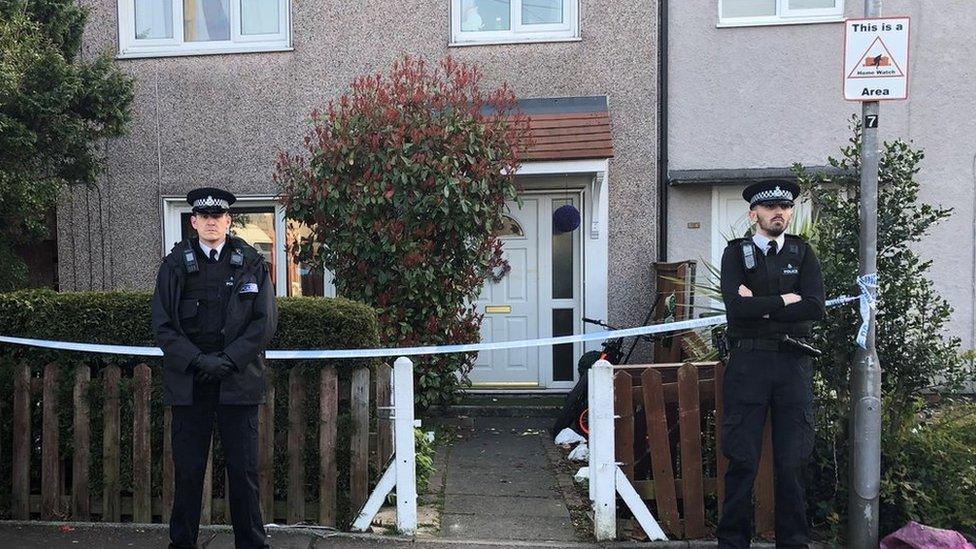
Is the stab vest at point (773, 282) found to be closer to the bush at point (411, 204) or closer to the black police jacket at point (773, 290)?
the black police jacket at point (773, 290)

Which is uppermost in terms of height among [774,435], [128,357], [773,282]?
[773,282]

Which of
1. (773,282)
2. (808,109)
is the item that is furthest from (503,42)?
(773,282)

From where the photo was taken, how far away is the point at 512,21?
7.88m

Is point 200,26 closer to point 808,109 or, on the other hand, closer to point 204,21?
point 204,21

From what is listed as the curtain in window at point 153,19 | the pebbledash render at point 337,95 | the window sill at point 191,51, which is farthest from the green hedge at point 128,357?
the curtain in window at point 153,19

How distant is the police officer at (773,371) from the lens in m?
3.71

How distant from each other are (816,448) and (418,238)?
323cm

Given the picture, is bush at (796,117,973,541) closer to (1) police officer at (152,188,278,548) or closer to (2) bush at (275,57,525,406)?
(2) bush at (275,57,525,406)

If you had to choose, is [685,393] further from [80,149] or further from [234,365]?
[80,149]

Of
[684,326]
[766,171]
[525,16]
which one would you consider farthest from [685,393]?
[525,16]

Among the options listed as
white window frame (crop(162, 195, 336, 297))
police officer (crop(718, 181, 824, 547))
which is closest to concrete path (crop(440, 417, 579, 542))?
police officer (crop(718, 181, 824, 547))

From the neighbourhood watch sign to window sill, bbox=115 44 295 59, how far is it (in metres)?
5.97

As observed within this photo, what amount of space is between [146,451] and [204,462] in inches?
31.0

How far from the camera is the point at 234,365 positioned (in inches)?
141
